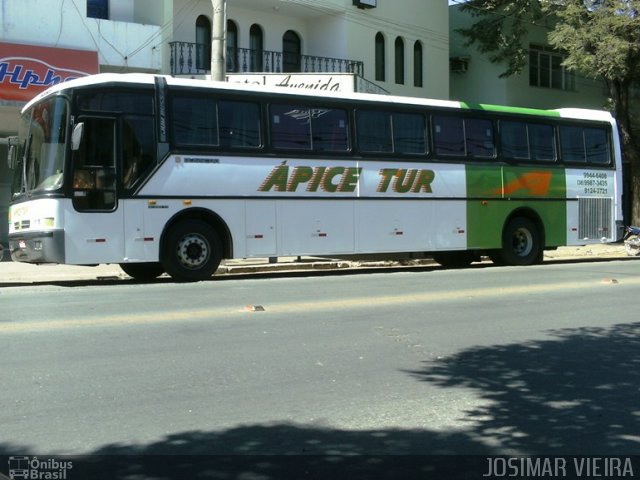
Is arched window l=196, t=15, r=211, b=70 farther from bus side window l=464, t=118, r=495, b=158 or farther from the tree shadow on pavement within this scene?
the tree shadow on pavement

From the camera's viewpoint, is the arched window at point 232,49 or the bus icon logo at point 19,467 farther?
the arched window at point 232,49

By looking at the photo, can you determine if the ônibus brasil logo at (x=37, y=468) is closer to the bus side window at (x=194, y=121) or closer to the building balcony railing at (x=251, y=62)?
the bus side window at (x=194, y=121)

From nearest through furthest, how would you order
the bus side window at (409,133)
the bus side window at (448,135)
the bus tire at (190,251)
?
1. the bus tire at (190,251)
2. the bus side window at (409,133)
3. the bus side window at (448,135)

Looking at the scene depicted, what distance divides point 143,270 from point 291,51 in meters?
12.7

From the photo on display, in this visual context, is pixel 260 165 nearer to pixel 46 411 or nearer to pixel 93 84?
pixel 93 84

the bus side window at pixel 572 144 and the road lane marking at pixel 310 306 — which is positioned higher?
the bus side window at pixel 572 144

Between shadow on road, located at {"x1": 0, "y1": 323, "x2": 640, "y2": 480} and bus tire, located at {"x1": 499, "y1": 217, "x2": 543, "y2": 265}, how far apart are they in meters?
10.9

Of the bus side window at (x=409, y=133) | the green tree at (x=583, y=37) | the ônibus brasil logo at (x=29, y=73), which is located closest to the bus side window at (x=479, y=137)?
the bus side window at (x=409, y=133)

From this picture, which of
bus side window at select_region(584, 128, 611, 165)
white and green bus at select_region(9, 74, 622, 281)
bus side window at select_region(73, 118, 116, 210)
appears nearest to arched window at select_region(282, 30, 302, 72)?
white and green bus at select_region(9, 74, 622, 281)

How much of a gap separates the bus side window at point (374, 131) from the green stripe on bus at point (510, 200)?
2.30 metres

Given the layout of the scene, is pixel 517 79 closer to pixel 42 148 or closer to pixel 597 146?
pixel 597 146

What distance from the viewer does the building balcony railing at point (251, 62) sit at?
2088cm

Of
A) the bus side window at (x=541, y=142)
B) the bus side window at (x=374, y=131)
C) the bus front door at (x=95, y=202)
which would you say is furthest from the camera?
the bus side window at (x=541, y=142)

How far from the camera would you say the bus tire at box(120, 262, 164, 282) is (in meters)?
14.3
